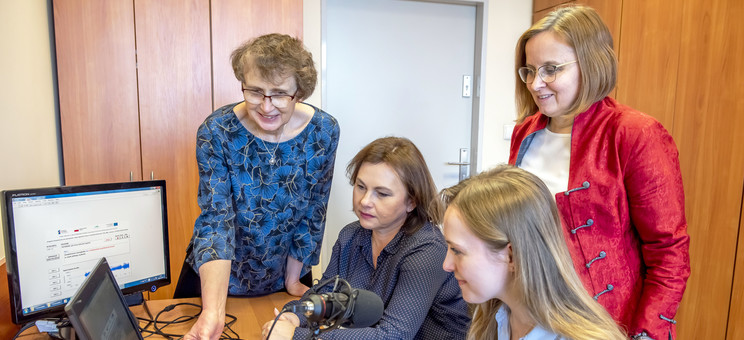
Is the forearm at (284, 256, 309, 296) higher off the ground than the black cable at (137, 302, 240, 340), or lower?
higher

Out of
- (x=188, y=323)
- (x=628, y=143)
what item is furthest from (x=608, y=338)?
(x=188, y=323)

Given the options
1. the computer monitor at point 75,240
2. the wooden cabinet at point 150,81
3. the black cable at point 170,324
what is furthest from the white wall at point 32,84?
the black cable at point 170,324

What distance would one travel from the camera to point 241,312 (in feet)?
4.79

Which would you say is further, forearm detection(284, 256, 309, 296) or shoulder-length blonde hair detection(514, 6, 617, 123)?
forearm detection(284, 256, 309, 296)

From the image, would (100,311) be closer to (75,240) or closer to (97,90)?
(75,240)

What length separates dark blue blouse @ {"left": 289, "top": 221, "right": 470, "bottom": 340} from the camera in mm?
1225

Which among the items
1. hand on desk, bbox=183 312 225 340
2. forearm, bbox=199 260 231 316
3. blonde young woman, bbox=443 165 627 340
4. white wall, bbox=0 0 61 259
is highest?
white wall, bbox=0 0 61 259

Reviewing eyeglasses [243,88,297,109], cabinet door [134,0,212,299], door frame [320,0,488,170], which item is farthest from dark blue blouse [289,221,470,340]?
door frame [320,0,488,170]

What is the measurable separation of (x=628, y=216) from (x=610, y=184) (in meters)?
0.09

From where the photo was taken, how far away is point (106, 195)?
1.31 meters

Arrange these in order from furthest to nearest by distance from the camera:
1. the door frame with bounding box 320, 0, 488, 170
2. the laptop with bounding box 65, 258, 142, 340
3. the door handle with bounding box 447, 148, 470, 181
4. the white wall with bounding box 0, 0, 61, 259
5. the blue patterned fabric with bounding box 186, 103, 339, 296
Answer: the door handle with bounding box 447, 148, 470, 181 < the door frame with bounding box 320, 0, 488, 170 < the white wall with bounding box 0, 0, 61, 259 < the blue patterned fabric with bounding box 186, 103, 339, 296 < the laptop with bounding box 65, 258, 142, 340

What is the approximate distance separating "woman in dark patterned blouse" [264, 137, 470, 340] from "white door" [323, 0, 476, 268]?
5.44 feet

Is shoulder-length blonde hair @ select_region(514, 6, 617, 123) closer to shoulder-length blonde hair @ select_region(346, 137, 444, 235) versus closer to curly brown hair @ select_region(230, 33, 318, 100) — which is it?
shoulder-length blonde hair @ select_region(346, 137, 444, 235)

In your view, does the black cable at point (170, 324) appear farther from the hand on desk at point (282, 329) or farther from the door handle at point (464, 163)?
the door handle at point (464, 163)
